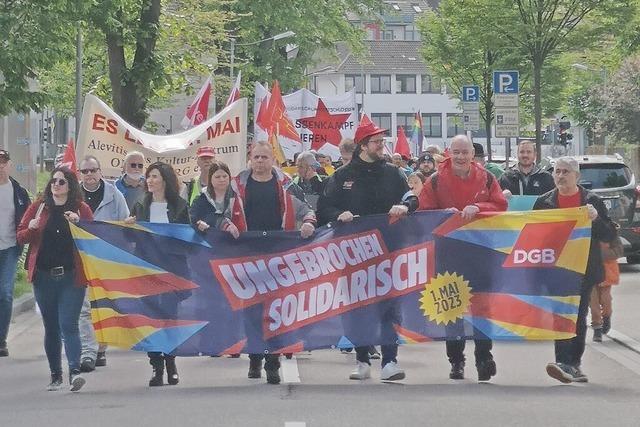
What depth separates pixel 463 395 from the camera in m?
10.7

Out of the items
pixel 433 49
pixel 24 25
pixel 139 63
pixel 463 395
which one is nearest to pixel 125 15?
pixel 139 63

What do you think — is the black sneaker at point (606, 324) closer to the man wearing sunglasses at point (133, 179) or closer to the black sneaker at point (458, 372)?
the black sneaker at point (458, 372)

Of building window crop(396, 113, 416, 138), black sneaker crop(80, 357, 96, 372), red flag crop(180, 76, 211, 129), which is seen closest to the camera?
black sneaker crop(80, 357, 96, 372)

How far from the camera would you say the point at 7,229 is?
13.8 m

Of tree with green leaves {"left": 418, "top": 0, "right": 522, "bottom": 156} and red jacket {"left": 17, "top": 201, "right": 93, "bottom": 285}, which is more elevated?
tree with green leaves {"left": 418, "top": 0, "right": 522, "bottom": 156}

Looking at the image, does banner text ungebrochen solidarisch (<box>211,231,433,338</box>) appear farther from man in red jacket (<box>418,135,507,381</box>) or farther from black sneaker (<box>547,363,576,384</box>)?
black sneaker (<box>547,363,576,384</box>)

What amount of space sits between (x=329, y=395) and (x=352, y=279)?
51.8 inches

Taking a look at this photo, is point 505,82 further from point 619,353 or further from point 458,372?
point 458,372

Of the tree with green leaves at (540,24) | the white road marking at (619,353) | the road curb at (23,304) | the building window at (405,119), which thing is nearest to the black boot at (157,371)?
the white road marking at (619,353)

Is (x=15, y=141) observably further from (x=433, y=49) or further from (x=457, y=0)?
(x=433, y=49)

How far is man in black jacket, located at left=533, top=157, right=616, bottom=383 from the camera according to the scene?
1171 cm

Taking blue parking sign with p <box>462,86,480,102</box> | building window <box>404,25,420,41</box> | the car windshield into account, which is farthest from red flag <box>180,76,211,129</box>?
building window <box>404,25,420,41</box>

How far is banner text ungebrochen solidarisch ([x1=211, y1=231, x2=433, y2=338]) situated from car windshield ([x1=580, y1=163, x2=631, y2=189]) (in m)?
12.3

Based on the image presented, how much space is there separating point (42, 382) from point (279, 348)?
1.96 metres
